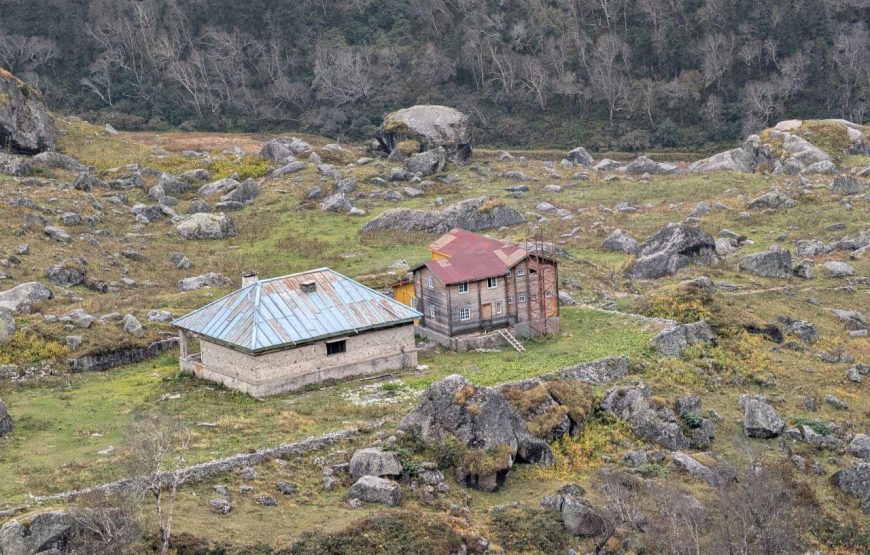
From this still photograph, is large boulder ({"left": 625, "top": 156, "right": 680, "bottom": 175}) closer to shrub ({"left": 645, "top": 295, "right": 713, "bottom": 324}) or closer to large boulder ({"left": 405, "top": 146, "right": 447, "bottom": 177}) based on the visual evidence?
large boulder ({"left": 405, "top": 146, "right": 447, "bottom": 177})

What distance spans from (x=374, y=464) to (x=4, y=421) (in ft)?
39.0

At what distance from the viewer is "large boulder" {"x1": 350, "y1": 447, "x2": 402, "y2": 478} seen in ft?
123

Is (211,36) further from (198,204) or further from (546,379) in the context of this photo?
(546,379)

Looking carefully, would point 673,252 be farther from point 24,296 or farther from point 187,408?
point 24,296

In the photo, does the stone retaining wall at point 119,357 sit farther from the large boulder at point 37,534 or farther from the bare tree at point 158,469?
the large boulder at point 37,534

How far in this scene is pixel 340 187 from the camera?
86562 mm

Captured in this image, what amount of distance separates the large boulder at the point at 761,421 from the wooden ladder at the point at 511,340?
9.62 m

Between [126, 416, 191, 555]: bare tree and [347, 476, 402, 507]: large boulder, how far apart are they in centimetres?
460

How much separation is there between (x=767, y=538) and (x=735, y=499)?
183 cm

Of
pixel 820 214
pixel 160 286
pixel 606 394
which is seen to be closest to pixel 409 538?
pixel 606 394

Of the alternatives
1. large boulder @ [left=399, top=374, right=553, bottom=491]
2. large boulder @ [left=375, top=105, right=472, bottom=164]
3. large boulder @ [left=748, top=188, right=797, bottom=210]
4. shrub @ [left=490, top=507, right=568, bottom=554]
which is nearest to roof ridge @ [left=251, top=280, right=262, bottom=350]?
large boulder @ [left=399, top=374, right=553, bottom=491]

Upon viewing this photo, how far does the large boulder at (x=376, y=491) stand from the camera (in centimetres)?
3600

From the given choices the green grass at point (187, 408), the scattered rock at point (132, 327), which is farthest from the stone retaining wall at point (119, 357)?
the scattered rock at point (132, 327)

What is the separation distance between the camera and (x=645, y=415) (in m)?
44.0
